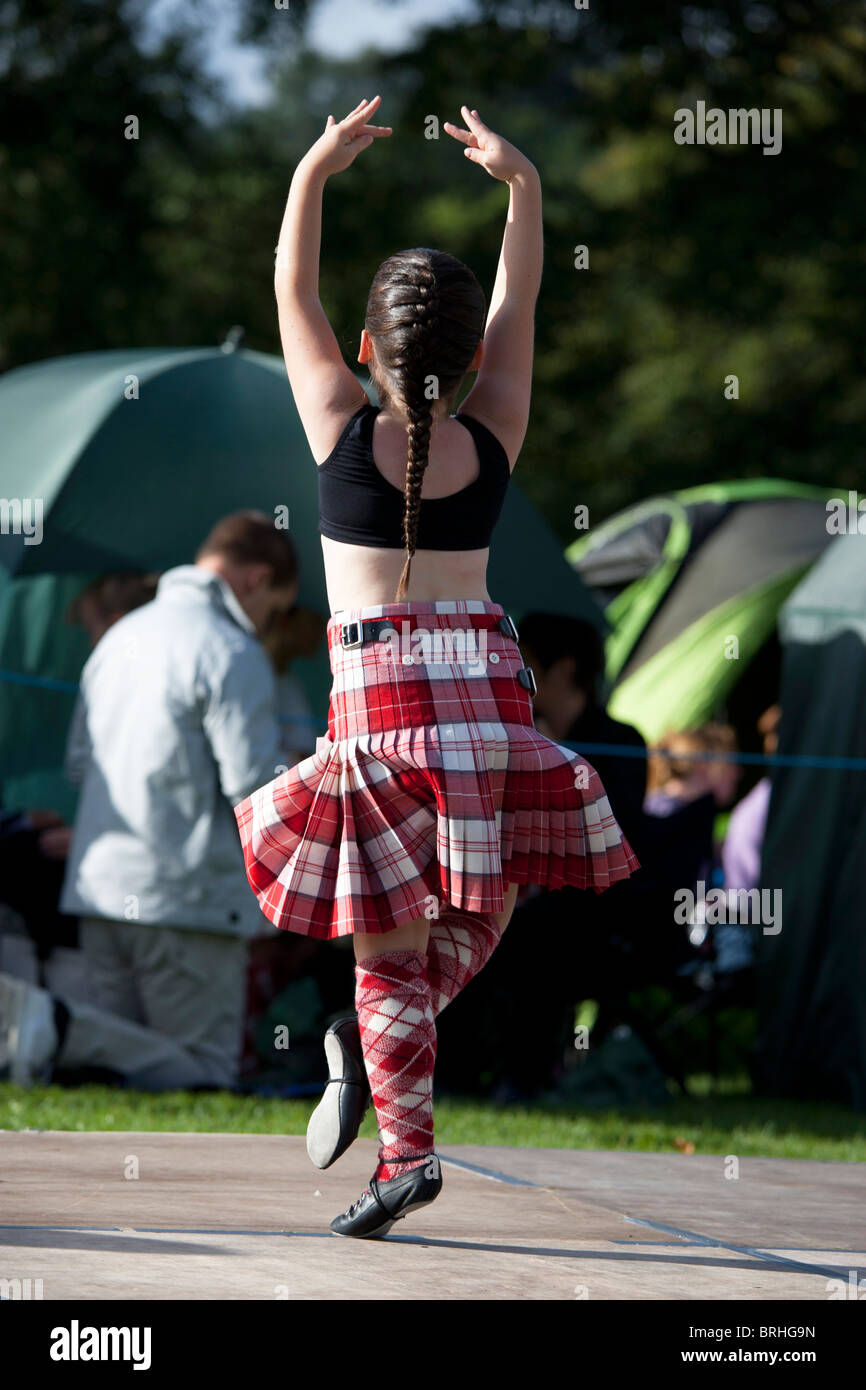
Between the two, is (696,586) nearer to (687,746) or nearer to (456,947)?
(687,746)

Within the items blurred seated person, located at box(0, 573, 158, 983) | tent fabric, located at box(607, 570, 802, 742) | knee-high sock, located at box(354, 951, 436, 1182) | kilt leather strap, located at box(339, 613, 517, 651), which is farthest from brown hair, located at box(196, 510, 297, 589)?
tent fabric, located at box(607, 570, 802, 742)

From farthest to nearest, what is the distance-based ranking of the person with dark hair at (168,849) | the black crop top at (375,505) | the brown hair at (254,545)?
the brown hair at (254,545) → the person with dark hair at (168,849) → the black crop top at (375,505)

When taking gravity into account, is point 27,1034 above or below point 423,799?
below

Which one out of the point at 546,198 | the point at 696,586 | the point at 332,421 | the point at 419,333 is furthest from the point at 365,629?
the point at 546,198

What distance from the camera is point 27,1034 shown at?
552 centimetres

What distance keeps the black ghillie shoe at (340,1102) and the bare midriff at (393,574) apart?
0.72 m

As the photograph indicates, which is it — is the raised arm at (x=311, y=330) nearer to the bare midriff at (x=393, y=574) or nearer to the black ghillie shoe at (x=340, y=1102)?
the bare midriff at (x=393, y=574)

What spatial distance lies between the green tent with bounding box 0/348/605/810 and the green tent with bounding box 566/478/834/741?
7.35 ft

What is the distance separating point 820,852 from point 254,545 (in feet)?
8.58

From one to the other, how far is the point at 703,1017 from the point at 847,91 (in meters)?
12.8

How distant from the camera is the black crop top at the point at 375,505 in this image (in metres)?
2.99

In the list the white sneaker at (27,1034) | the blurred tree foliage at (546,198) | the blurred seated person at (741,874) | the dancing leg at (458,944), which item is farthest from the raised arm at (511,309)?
the blurred tree foliage at (546,198)

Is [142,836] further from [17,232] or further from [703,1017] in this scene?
A: [17,232]
